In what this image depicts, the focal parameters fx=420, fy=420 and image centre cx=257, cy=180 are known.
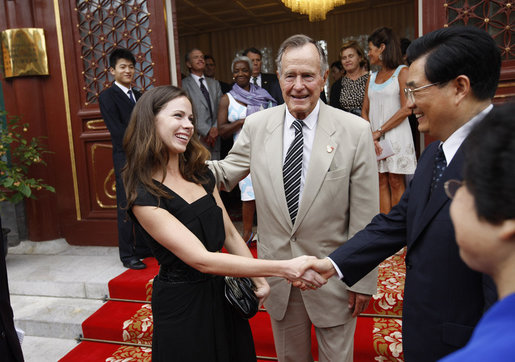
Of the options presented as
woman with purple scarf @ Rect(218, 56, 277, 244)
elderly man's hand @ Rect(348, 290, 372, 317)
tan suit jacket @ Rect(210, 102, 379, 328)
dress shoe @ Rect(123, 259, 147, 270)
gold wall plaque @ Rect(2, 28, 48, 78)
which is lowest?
dress shoe @ Rect(123, 259, 147, 270)

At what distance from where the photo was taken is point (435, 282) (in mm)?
1181

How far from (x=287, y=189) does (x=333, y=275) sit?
384 millimetres

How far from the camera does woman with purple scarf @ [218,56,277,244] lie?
3.92m

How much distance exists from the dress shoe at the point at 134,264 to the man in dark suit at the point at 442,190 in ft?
8.88

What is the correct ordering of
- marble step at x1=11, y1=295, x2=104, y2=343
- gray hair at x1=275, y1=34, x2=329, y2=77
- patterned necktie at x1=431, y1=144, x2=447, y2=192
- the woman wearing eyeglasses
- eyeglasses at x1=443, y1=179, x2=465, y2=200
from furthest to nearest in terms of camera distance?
1. the woman wearing eyeglasses
2. marble step at x1=11, y1=295, x2=104, y2=343
3. gray hair at x1=275, y1=34, x2=329, y2=77
4. patterned necktie at x1=431, y1=144, x2=447, y2=192
5. eyeglasses at x1=443, y1=179, x2=465, y2=200

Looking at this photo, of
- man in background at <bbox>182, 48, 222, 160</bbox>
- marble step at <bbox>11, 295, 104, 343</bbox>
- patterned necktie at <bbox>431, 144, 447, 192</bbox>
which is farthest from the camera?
man in background at <bbox>182, 48, 222, 160</bbox>

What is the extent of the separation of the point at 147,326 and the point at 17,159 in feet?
8.44

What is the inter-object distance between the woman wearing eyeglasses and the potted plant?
3070mm

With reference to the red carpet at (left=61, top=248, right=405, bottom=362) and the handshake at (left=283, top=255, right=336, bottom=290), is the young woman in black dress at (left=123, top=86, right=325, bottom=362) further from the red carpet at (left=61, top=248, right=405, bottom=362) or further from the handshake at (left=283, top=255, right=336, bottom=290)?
the red carpet at (left=61, top=248, right=405, bottom=362)

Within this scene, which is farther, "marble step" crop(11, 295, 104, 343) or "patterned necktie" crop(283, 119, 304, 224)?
"marble step" crop(11, 295, 104, 343)

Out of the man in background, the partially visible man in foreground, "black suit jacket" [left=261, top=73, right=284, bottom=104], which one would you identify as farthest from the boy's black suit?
the partially visible man in foreground

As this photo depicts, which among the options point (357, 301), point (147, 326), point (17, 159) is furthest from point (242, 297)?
point (17, 159)

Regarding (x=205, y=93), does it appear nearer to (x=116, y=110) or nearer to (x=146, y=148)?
(x=116, y=110)

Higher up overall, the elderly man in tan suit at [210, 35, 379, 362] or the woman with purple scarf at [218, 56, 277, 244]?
the woman with purple scarf at [218, 56, 277, 244]
